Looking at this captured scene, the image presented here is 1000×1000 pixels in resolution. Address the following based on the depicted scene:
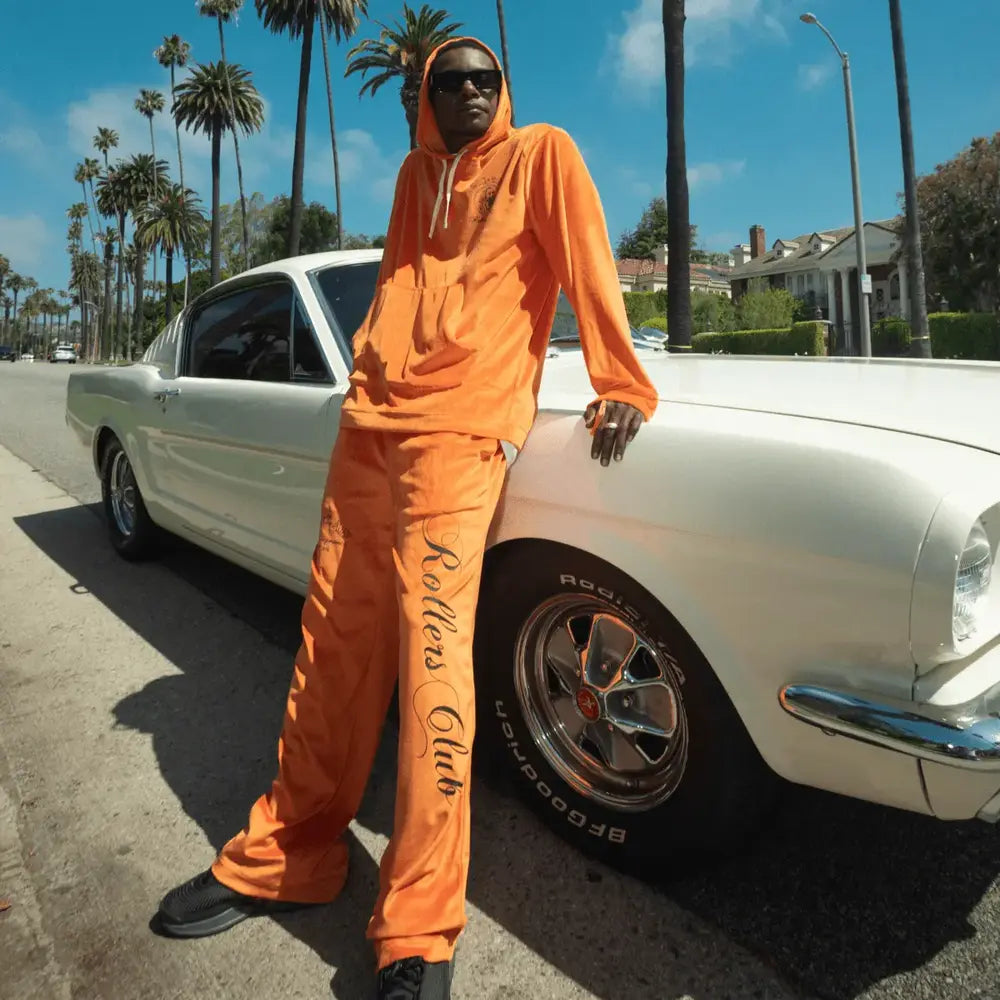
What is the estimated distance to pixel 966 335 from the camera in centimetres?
2814

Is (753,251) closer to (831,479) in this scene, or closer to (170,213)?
(170,213)

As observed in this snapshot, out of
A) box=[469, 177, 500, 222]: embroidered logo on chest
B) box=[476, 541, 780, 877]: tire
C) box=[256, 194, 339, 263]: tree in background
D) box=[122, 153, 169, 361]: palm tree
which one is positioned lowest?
box=[476, 541, 780, 877]: tire

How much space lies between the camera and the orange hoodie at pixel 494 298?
1.90 meters

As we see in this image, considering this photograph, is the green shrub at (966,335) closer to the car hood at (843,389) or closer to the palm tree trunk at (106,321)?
the car hood at (843,389)

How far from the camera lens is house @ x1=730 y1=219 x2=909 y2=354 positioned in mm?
47125

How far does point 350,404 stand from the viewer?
2.04 metres

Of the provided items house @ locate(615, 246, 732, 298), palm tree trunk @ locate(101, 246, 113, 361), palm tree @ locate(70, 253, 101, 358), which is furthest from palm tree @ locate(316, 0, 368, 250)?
palm tree @ locate(70, 253, 101, 358)

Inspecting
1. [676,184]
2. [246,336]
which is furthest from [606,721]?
[676,184]

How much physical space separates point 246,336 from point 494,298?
193 cm

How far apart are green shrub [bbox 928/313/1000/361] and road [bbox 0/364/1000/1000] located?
28.5m

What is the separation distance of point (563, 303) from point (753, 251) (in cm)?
6623

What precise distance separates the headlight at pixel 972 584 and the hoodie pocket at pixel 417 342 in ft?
3.38

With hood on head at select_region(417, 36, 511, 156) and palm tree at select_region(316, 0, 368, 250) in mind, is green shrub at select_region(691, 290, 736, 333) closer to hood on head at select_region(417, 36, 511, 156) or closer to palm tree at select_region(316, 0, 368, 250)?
palm tree at select_region(316, 0, 368, 250)

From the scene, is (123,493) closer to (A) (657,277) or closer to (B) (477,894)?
(B) (477,894)
